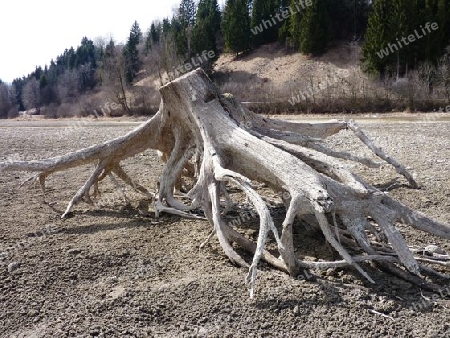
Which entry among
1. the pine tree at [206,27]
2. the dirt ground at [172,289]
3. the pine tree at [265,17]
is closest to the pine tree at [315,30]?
the pine tree at [265,17]

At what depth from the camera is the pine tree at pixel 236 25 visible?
50.2m

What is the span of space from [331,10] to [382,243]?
48.2 metres

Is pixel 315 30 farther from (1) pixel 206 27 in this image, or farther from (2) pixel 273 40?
(1) pixel 206 27

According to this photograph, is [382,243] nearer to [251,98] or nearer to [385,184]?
[385,184]

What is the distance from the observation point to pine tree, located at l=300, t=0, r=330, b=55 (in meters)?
44.3

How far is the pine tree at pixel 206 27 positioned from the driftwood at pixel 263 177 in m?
41.8

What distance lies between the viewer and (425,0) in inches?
1233

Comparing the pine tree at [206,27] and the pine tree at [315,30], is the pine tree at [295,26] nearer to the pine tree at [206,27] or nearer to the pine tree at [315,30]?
the pine tree at [315,30]

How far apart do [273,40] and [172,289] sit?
54.0 m

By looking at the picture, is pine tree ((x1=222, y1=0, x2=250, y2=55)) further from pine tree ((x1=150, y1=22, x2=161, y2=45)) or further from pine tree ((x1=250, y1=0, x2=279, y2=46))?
pine tree ((x1=150, y1=22, x2=161, y2=45))

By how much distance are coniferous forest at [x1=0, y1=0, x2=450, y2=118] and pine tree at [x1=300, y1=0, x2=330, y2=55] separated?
101mm

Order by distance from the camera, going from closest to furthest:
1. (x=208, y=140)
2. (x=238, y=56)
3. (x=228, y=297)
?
1. (x=228, y=297)
2. (x=208, y=140)
3. (x=238, y=56)

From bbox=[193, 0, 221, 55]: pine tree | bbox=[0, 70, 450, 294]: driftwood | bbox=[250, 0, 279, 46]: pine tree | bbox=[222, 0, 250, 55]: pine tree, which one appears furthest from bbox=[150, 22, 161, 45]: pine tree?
bbox=[0, 70, 450, 294]: driftwood

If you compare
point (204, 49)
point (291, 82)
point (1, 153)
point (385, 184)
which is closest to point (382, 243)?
point (385, 184)
